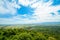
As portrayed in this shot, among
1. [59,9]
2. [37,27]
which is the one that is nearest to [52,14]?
[59,9]

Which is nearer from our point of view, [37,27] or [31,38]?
[31,38]

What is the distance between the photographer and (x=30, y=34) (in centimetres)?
421

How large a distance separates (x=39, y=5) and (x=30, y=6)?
232 mm

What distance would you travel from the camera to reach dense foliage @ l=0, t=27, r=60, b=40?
161 inches

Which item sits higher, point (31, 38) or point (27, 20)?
point (27, 20)

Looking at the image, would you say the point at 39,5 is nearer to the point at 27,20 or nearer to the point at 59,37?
the point at 27,20

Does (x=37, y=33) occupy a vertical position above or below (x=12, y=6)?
below

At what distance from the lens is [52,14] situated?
448cm

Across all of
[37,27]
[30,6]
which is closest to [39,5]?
[30,6]

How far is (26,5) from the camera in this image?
4.62 m

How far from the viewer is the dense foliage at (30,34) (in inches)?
161

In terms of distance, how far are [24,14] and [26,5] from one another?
0.23m

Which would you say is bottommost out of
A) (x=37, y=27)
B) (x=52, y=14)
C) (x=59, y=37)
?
(x=59, y=37)

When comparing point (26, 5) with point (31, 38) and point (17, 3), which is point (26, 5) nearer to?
point (17, 3)
